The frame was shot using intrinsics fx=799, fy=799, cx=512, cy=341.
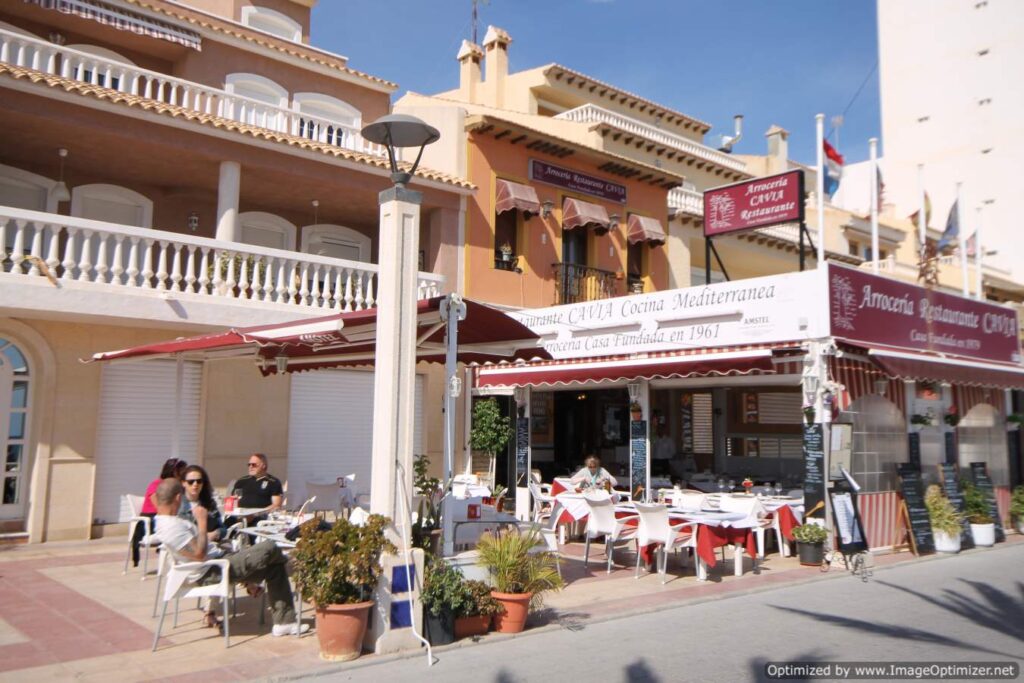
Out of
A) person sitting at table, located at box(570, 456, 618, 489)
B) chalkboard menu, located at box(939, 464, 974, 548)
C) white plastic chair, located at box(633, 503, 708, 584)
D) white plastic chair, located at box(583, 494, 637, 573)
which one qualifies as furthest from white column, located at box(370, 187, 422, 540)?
chalkboard menu, located at box(939, 464, 974, 548)

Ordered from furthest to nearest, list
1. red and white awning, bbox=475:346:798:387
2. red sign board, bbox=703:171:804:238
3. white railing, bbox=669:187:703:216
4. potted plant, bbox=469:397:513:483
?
white railing, bbox=669:187:703:216
potted plant, bbox=469:397:513:483
red sign board, bbox=703:171:804:238
red and white awning, bbox=475:346:798:387

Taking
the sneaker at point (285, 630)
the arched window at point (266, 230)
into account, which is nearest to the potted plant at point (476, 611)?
the sneaker at point (285, 630)

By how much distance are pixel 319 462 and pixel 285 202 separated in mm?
5384

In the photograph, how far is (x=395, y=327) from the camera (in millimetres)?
7098

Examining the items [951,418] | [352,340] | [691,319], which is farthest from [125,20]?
[951,418]

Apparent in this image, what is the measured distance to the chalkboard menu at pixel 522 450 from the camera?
51.8 ft

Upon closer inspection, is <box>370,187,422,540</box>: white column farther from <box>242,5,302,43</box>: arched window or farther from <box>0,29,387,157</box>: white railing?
<box>242,5,302,43</box>: arched window

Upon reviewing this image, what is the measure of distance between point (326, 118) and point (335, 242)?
8.73 feet

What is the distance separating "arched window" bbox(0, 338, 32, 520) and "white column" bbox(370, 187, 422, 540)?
769 cm

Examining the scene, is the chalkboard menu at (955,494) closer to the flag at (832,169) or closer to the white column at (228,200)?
the flag at (832,169)

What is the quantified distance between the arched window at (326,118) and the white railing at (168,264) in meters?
2.73

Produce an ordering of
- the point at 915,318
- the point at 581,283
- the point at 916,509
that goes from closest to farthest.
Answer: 1. the point at 916,509
2. the point at 915,318
3. the point at 581,283

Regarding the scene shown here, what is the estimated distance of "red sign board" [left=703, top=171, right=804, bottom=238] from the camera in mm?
14314

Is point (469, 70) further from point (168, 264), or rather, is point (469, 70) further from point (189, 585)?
point (189, 585)
